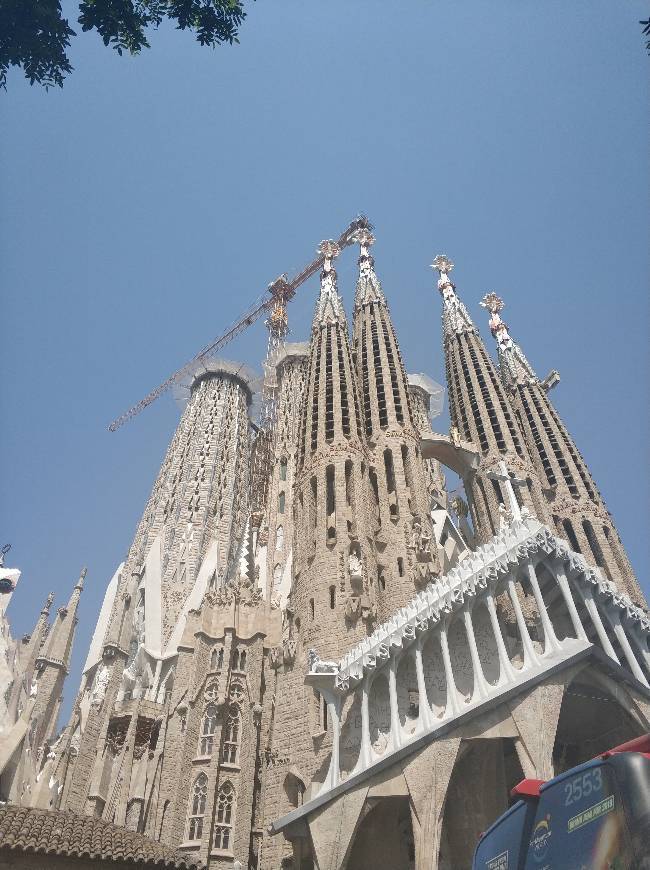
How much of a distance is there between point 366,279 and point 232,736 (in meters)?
30.4

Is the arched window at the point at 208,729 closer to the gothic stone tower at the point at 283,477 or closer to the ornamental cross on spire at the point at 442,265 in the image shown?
the gothic stone tower at the point at 283,477

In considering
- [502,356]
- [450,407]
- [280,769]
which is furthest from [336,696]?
[502,356]

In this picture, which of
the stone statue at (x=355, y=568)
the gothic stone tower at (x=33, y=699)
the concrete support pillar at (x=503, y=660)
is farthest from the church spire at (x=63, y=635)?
the concrete support pillar at (x=503, y=660)

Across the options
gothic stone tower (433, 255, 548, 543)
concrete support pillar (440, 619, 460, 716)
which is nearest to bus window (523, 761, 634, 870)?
concrete support pillar (440, 619, 460, 716)

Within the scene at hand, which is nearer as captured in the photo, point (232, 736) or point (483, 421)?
point (232, 736)

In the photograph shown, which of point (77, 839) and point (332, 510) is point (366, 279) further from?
point (77, 839)

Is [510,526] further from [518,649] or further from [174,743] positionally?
[174,743]

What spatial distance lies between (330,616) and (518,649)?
21.2ft

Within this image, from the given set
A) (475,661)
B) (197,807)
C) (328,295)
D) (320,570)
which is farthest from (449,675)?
(328,295)

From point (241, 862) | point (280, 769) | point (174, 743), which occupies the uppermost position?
point (174, 743)

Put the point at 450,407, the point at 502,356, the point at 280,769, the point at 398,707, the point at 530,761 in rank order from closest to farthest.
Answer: the point at 530,761 < the point at 398,707 < the point at 280,769 < the point at 450,407 < the point at 502,356

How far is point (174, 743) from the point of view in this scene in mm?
23219

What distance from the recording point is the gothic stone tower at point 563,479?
31.7 m

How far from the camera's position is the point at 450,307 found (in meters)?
47.5
